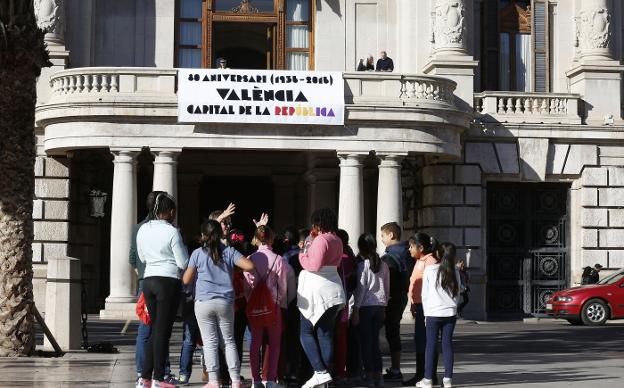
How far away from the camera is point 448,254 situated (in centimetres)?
1519

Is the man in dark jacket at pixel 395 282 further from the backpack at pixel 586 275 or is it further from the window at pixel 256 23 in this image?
the window at pixel 256 23

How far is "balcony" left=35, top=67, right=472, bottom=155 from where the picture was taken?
31484 mm

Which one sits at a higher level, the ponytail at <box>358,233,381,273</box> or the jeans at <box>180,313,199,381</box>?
the ponytail at <box>358,233,381,273</box>

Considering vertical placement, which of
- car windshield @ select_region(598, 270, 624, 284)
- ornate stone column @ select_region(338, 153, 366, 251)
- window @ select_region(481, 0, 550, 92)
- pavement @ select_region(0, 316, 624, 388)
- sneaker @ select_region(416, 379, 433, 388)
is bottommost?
pavement @ select_region(0, 316, 624, 388)

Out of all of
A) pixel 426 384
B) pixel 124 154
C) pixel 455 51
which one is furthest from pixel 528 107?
pixel 426 384

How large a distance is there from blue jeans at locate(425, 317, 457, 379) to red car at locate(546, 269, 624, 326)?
18.2m

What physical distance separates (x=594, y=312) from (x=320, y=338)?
19.2m

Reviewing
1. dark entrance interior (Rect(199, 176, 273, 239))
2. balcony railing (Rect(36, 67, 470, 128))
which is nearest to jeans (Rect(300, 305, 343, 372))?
balcony railing (Rect(36, 67, 470, 128))

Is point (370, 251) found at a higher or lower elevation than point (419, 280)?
higher

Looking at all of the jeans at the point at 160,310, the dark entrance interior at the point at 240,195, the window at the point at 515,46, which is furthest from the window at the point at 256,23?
the jeans at the point at 160,310

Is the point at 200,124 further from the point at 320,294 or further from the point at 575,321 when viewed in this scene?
the point at 320,294

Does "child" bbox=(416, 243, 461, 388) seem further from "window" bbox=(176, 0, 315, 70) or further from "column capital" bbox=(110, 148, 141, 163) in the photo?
"window" bbox=(176, 0, 315, 70)

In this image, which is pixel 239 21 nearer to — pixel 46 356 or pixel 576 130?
pixel 576 130

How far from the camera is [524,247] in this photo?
118 ft
